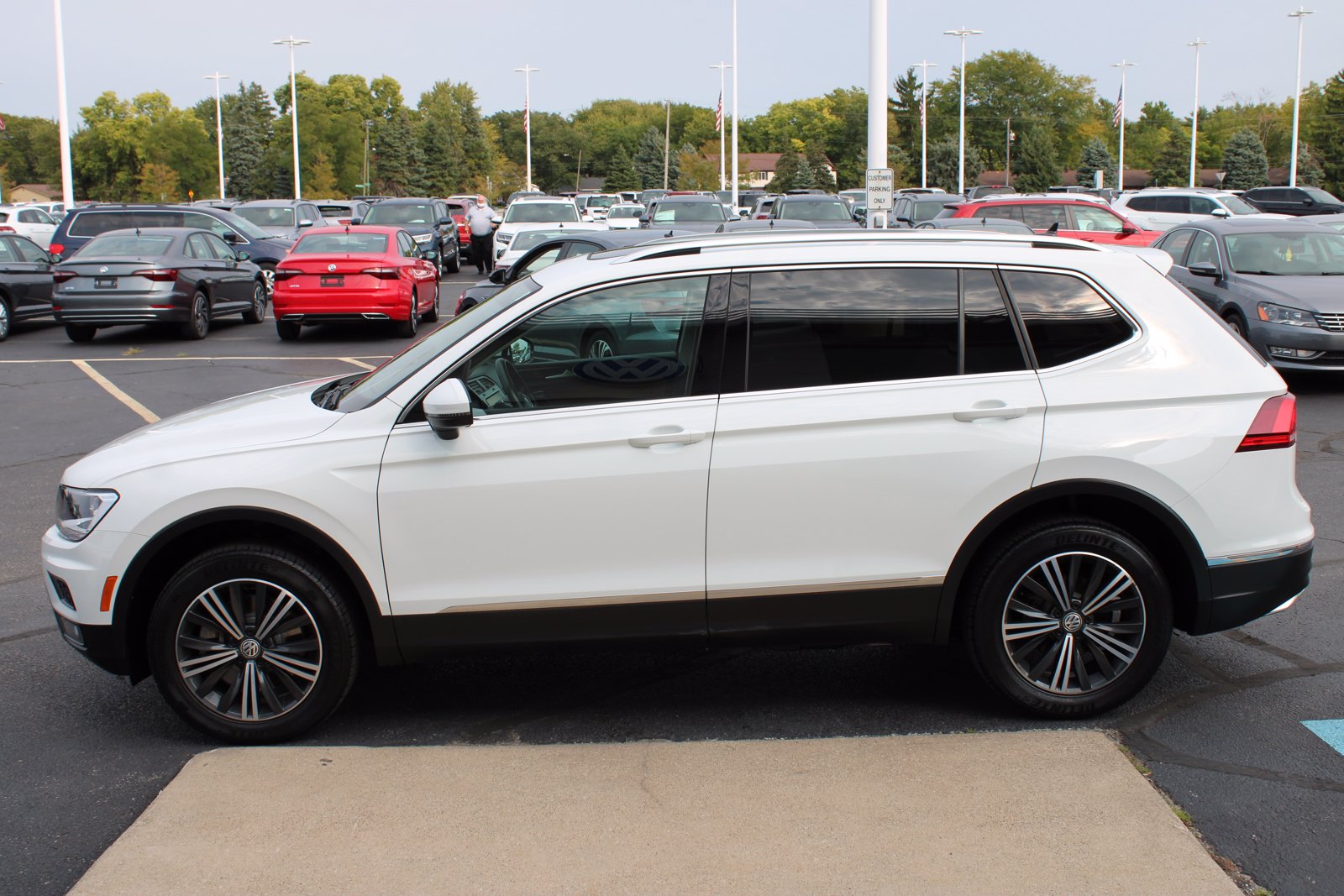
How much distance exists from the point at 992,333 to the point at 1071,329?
0.98ft

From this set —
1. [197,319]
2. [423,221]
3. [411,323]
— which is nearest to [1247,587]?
[411,323]

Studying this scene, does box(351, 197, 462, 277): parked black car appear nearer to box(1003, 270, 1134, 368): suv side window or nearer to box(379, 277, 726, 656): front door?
box(379, 277, 726, 656): front door

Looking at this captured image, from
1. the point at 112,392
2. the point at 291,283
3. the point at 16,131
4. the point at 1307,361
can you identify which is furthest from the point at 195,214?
the point at 16,131

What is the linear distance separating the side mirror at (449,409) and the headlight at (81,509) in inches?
45.9

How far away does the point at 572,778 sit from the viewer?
4246mm

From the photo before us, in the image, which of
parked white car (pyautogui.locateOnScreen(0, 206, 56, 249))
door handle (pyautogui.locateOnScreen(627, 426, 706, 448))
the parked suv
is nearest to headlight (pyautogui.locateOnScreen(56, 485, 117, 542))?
the parked suv

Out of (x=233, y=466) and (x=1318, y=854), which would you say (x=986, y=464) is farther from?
(x=233, y=466)

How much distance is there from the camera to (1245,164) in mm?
77562

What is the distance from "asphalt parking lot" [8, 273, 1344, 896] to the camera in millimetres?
3951

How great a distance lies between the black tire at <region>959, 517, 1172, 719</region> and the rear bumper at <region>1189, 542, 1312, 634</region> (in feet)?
0.54

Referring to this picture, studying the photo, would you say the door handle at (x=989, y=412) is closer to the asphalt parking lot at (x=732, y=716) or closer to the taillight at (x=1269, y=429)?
the taillight at (x=1269, y=429)

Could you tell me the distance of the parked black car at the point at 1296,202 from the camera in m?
36.7

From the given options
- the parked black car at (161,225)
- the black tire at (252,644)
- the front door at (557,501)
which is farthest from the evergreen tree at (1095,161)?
the black tire at (252,644)

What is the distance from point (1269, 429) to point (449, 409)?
2.91 metres
